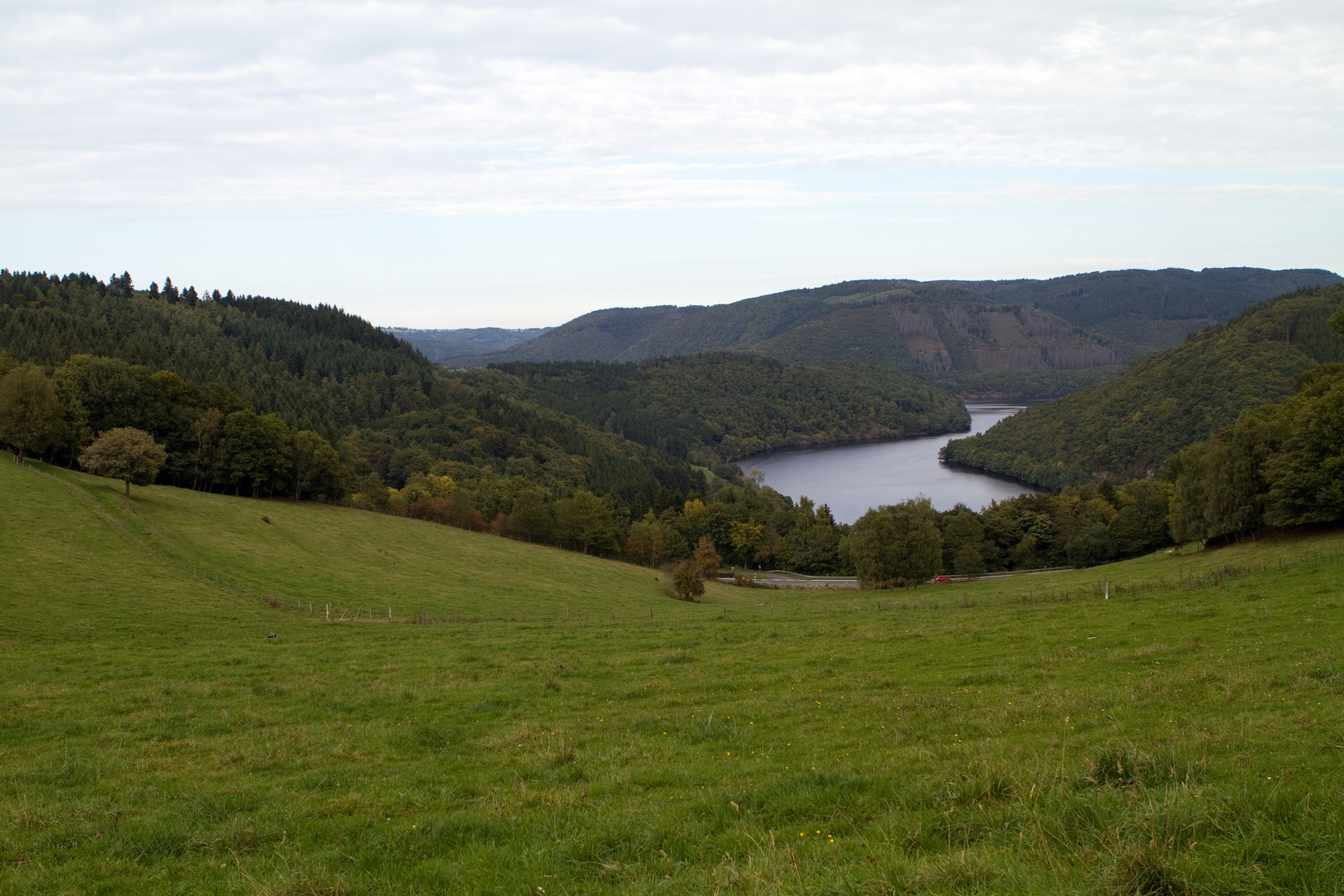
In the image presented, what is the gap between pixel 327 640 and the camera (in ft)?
79.9

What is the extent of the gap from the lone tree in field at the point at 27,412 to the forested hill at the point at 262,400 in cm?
229

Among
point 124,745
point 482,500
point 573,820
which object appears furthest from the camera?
point 482,500

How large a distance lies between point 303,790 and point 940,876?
8164 mm

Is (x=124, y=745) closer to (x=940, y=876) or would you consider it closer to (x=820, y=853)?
(x=820, y=853)

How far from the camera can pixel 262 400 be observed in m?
94.6

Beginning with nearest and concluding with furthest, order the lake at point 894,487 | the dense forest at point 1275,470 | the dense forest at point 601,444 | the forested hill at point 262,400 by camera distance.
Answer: the dense forest at point 1275,470, the dense forest at point 601,444, the forested hill at point 262,400, the lake at point 894,487

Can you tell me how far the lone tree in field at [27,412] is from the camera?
49500mm

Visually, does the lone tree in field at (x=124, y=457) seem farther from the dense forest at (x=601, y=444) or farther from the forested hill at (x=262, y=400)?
the forested hill at (x=262, y=400)

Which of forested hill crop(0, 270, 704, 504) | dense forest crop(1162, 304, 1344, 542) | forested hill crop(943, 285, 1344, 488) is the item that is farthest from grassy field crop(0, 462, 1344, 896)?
forested hill crop(943, 285, 1344, 488)

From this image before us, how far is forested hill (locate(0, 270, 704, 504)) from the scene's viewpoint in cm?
6219

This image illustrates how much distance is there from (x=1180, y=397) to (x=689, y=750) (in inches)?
6887

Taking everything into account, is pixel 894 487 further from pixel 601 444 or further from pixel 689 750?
pixel 689 750

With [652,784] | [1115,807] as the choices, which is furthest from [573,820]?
[1115,807]

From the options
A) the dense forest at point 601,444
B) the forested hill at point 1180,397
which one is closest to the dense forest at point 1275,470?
the dense forest at point 601,444
